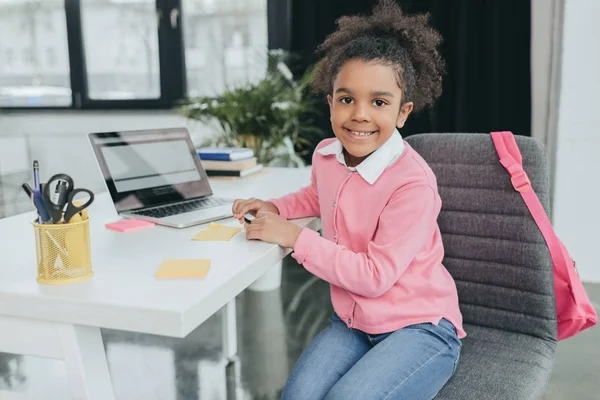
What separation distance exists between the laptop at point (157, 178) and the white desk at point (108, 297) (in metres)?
0.19

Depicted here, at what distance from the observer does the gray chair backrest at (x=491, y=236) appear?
117 cm

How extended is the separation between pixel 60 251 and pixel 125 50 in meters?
3.59

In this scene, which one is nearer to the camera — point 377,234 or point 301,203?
point 377,234

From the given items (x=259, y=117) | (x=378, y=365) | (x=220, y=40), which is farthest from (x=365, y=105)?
(x=220, y=40)

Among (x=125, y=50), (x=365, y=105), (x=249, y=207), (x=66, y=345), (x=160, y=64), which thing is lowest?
(x=66, y=345)

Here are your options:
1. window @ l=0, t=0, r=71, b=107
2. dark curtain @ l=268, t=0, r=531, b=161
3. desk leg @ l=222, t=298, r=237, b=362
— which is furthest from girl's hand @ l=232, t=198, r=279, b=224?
window @ l=0, t=0, r=71, b=107

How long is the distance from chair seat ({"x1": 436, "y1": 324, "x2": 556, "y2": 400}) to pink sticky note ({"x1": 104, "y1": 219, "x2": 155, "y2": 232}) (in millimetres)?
679

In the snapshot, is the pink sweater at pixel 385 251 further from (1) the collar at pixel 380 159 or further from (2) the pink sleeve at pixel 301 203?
(2) the pink sleeve at pixel 301 203

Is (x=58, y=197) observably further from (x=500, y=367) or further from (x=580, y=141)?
(x=580, y=141)

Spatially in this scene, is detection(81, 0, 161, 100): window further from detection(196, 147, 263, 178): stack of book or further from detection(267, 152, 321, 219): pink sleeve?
detection(267, 152, 321, 219): pink sleeve

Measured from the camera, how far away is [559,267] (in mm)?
1148

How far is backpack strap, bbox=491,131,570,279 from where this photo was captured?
3.76 feet

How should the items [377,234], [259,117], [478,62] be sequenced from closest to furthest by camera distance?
[377,234]
[259,117]
[478,62]

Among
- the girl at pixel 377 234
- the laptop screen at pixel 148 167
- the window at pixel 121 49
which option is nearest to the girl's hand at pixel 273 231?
the girl at pixel 377 234
